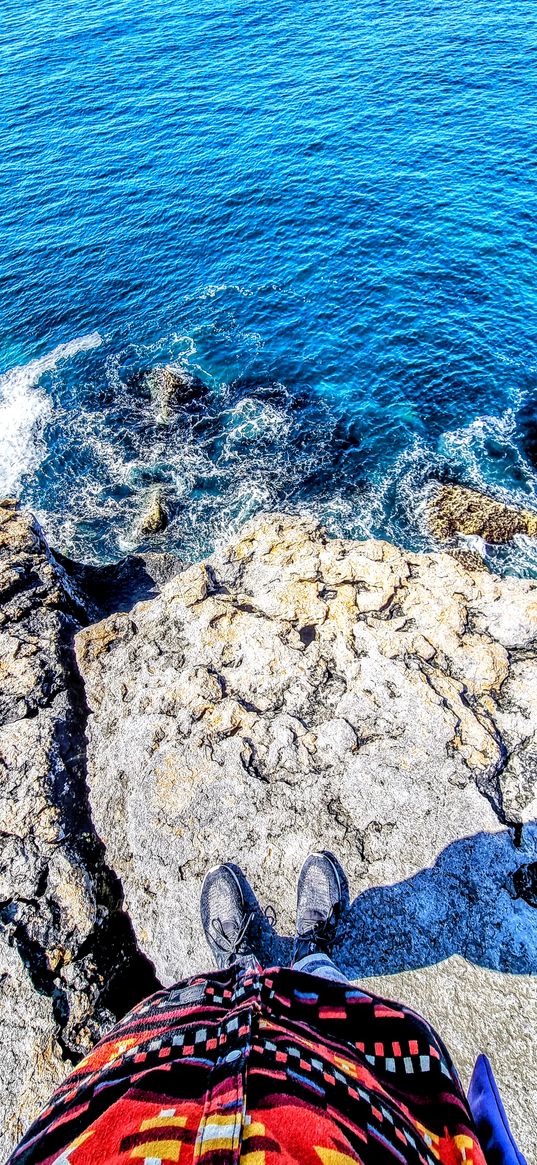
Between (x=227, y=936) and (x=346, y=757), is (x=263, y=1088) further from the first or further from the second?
(x=346, y=757)

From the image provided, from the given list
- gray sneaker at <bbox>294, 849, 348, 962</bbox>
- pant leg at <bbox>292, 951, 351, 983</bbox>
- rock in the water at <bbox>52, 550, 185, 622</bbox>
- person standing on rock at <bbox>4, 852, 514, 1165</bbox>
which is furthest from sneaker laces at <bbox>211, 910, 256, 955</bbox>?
rock in the water at <bbox>52, 550, 185, 622</bbox>

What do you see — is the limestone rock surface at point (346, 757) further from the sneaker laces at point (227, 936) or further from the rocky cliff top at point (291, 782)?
the sneaker laces at point (227, 936)

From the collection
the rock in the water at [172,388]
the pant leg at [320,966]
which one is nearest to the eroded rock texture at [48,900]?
the pant leg at [320,966]

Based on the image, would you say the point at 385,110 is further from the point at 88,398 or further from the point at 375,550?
the point at 375,550

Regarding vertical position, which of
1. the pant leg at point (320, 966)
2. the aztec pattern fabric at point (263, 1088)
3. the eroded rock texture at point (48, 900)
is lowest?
the eroded rock texture at point (48, 900)

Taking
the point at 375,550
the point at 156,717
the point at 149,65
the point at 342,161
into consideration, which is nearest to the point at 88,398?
the point at 375,550

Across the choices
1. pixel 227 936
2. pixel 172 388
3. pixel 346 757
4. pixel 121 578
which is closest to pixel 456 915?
pixel 346 757
